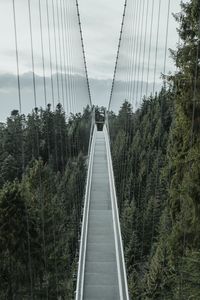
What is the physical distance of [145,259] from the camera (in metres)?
44.0

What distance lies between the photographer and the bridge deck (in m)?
15.7

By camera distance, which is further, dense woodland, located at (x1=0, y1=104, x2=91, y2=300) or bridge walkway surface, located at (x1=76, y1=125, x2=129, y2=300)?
dense woodland, located at (x1=0, y1=104, x2=91, y2=300)

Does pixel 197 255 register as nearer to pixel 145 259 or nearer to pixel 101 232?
pixel 101 232

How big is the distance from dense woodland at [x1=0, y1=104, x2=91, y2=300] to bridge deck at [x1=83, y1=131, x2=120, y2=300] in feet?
2.77

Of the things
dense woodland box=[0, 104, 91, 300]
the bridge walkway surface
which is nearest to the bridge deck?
the bridge walkway surface

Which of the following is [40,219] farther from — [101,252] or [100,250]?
[100,250]

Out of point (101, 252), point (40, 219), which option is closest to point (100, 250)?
point (101, 252)

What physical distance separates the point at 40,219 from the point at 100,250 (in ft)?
12.2

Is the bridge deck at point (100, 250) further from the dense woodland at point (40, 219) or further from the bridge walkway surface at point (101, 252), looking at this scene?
the dense woodland at point (40, 219)

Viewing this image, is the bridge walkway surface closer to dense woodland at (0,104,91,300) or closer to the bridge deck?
Result: the bridge deck

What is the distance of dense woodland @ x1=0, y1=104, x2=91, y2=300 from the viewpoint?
15711 millimetres

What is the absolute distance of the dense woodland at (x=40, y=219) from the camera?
15711mm

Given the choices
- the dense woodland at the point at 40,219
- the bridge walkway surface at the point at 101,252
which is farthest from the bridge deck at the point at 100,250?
the dense woodland at the point at 40,219

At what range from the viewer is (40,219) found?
16.4m
